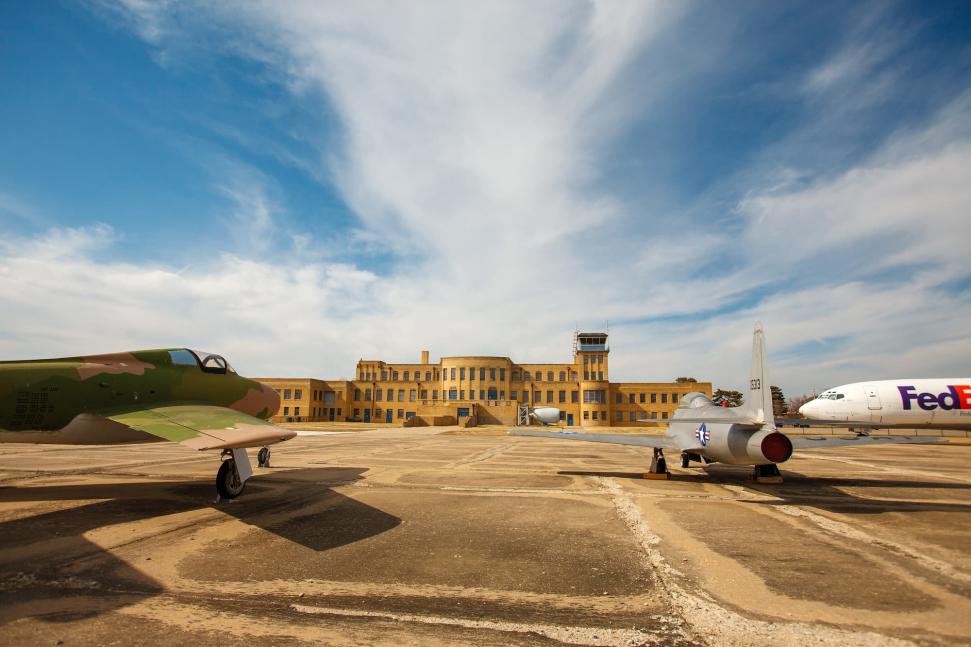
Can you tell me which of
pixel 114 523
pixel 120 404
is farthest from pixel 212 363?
pixel 114 523

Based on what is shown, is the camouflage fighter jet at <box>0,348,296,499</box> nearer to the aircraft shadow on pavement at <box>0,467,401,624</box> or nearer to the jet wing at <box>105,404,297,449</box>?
the jet wing at <box>105,404,297,449</box>

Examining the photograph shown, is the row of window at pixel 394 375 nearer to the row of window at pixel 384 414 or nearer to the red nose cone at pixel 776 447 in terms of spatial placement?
the row of window at pixel 384 414

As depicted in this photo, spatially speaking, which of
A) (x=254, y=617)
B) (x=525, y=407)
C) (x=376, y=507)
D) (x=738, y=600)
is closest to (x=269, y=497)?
(x=376, y=507)

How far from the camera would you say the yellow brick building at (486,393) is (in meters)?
81.8

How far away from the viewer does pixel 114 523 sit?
734 centimetres

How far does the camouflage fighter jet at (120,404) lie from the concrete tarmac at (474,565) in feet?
3.99

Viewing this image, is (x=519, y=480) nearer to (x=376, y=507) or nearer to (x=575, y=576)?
(x=376, y=507)

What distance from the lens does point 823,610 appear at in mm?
4363

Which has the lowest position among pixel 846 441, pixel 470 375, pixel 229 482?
pixel 229 482

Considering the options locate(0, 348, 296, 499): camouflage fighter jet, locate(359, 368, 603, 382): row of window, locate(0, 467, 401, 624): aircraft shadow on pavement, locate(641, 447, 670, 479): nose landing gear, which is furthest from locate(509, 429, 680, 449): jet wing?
locate(359, 368, 603, 382): row of window

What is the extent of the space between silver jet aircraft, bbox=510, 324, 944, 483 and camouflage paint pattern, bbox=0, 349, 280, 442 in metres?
7.79

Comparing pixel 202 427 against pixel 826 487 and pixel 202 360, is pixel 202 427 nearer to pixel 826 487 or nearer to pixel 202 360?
pixel 202 360

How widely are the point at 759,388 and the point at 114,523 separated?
13.5 meters

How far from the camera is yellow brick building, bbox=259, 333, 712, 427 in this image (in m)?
81.8
